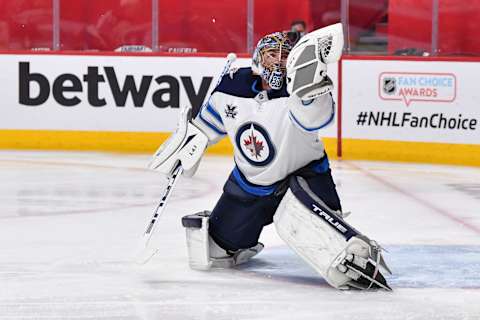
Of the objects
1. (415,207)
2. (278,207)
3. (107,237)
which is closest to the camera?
(278,207)

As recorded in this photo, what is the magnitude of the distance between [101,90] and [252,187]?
5.27 meters

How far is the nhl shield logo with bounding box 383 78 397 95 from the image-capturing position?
859 centimetres

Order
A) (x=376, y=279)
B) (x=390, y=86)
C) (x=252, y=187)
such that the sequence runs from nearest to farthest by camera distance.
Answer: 1. (x=376, y=279)
2. (x=252, y=187)
3. (x=390, y=86)

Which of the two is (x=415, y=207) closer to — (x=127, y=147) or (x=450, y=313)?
(x=450, y=313)

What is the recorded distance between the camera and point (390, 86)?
8609mm

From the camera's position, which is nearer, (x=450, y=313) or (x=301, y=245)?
(x=450, y=313)

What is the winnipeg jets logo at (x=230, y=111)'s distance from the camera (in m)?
4.20

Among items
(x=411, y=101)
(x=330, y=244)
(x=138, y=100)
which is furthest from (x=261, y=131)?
(x=138, y=100)

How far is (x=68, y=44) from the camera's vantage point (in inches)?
380

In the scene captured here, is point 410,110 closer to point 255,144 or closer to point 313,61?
point 255,144

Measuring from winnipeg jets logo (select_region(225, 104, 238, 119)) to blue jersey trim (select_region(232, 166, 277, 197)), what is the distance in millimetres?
214

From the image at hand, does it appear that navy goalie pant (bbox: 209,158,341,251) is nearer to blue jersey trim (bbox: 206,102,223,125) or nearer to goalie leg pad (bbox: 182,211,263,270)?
goalie leg pad (bbox: 182,211,263,270)

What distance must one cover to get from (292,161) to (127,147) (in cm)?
522

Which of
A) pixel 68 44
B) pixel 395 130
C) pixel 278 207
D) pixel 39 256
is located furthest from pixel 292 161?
pixel 68 44
